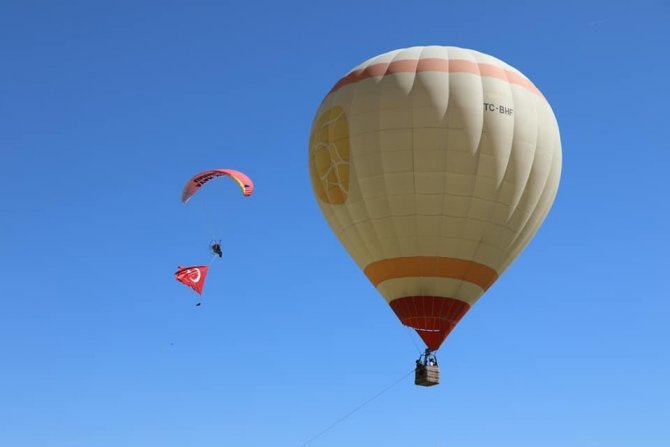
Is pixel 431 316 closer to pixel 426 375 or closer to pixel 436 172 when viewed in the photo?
pixel 426 375

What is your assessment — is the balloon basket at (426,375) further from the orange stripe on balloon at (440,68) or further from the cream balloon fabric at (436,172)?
the orange stripe on balloon at (440,68)

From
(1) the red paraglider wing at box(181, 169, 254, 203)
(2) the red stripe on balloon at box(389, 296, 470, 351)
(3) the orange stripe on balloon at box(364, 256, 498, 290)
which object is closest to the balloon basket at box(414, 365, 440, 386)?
(2) the red stripe on balloon at box(389, 296, 470, 351)

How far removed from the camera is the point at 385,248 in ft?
139

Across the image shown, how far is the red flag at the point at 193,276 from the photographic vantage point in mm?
46406

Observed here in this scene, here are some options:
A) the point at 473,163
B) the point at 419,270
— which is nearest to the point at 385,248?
the point at 419,270

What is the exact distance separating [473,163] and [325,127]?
5467mm

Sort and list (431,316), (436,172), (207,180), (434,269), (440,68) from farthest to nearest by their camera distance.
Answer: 1. (207,180)
2. (431,316)
3. (434,269)
4. (440,68)
5. (436,172)

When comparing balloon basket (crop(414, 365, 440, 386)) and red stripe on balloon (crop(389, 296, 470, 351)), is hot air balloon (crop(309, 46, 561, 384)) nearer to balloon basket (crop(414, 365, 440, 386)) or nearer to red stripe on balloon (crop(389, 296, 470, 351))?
red stripe on balloon (crop(389, 296, 470, 351))

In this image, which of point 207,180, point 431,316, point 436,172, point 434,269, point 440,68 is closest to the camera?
point 436,172

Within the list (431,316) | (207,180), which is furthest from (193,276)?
(431,316)

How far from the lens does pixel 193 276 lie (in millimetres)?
46906

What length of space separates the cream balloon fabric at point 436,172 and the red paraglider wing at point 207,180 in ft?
12.1

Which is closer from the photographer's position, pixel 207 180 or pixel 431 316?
pixel 431 316

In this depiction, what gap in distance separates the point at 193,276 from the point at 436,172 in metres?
10.9
